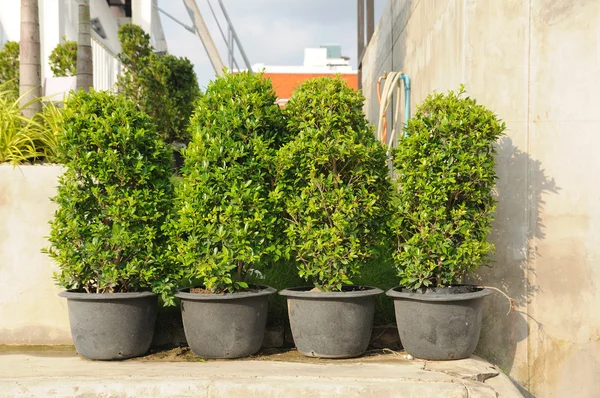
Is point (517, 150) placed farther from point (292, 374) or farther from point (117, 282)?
point (117, 282)

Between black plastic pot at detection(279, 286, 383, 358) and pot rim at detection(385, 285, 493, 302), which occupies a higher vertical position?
pot rim at detection(385, 285, 493, 302)

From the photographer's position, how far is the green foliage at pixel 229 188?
4.66 metres

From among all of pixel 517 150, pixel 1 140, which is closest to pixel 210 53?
pixel 1 140

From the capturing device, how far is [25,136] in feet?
18.6

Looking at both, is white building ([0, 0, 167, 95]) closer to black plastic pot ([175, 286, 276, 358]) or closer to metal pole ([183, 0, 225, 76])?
metal pole ([183, 0, 225, 76])

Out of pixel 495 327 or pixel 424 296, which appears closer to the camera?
pixel 424 296

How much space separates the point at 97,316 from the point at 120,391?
81cm

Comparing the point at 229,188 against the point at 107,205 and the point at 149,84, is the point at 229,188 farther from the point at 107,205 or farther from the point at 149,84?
the point at 149,84

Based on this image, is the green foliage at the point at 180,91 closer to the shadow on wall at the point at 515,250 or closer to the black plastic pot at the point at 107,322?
the black plastic pot at the point at 107,322

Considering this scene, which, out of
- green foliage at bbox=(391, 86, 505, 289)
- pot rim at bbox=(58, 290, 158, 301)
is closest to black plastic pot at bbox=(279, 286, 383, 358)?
green foliage at bbox=(391, 86, 505, 289)

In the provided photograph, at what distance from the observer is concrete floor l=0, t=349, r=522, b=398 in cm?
→ 400

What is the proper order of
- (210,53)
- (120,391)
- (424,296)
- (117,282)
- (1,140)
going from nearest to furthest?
(120,391) < (424,296) < (117,282) < (1,140) < (210,53)

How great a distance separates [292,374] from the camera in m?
4.20

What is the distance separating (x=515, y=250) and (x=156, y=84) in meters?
8.32
